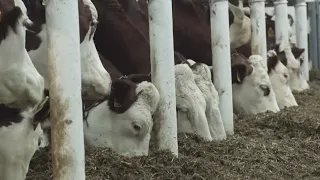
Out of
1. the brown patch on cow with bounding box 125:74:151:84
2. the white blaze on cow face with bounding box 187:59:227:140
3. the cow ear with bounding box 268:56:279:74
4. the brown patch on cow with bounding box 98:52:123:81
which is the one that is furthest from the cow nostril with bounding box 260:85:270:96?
the brown patch on cow with bounding box 125:74:151:84

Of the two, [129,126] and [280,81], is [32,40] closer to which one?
[129,126]

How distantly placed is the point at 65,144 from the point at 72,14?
64cm

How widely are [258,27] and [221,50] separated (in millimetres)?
1841

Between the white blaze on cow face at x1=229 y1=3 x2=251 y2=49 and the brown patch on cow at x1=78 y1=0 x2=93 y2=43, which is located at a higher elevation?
the white blaze on cow face at x1=229 y1=3 x2=251 y2=49

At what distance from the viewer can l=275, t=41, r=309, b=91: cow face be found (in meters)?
9.24

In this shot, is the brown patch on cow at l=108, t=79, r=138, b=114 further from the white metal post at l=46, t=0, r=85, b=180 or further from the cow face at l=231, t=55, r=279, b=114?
the cow face at l=231, t=55, r=279, b=114

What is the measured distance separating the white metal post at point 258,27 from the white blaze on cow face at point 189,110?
2.32m

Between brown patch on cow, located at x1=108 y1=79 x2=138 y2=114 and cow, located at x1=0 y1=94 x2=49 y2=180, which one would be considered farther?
brown patch on cow, located at x1=108 y1=79 x2=138 y2=114

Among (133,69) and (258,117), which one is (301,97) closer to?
(258,117)

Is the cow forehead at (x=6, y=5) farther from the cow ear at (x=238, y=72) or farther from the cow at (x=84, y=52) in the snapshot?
the cow ear at (x=238, y=72)

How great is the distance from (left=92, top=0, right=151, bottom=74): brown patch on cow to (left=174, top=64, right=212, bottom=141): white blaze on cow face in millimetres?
368

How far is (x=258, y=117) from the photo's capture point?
22.7 ft

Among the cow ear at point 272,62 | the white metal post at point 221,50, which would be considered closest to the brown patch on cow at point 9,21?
the white metal post at point 221,50

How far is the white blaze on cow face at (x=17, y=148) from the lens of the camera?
3.83 metres
